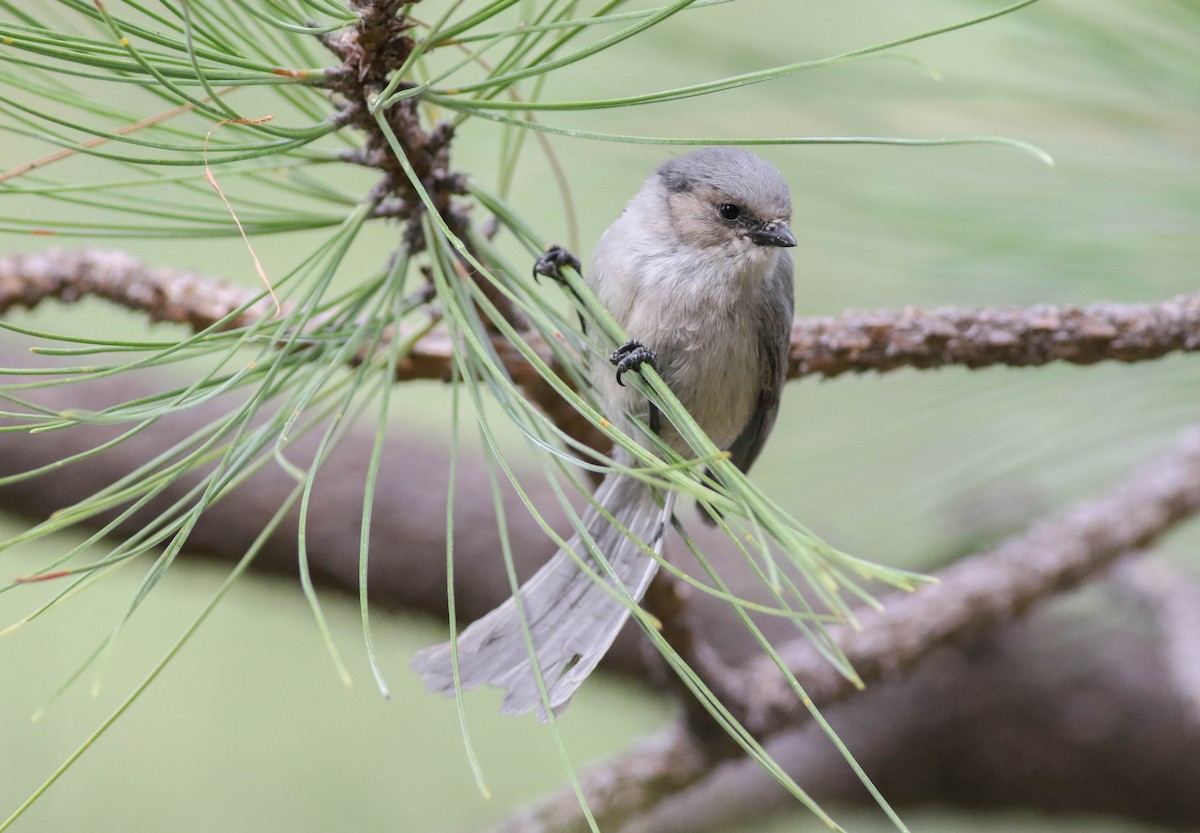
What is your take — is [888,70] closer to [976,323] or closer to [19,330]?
[976,323]

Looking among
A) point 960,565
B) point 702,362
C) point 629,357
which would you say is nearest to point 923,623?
point 960,565

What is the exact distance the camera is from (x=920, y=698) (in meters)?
1.99

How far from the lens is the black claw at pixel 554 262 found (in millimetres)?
1176

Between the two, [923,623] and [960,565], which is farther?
[960,565]

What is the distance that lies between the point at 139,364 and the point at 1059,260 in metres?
1.25

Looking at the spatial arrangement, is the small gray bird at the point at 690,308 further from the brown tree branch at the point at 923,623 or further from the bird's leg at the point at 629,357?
the brown tree branch at the point at 923,623

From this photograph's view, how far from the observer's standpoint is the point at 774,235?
4.58ft

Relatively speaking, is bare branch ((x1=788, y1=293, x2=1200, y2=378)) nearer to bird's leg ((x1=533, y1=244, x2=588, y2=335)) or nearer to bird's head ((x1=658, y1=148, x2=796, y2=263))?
bird's head ((x1=658, y1=148, x2=796, y2=263))

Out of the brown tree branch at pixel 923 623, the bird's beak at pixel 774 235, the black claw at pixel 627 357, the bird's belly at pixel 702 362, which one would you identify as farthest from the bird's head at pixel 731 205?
the brown tree branch at pixel 923 623

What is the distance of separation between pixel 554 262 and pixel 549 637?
0.45 m

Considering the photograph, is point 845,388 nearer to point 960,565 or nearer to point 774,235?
point 960,565

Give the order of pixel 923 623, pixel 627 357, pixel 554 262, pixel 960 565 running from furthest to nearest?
pixel 960 565
pixel 923 623
pixel 554 262
pixel 627 357

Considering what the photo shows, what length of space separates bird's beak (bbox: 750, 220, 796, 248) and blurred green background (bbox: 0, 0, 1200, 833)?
0.25 meters

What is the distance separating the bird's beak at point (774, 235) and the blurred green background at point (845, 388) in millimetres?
245
